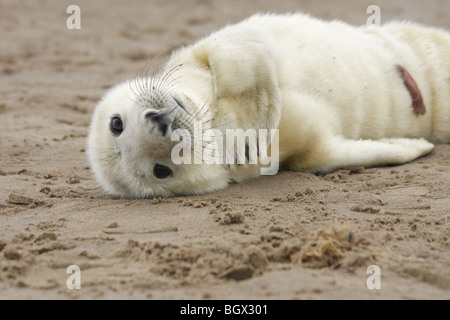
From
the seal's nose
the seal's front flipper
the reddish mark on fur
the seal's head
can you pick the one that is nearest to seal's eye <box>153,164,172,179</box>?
the seal's head

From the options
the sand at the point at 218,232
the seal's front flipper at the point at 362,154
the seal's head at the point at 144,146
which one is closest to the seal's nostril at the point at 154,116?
the seal's head at the point at 144,146

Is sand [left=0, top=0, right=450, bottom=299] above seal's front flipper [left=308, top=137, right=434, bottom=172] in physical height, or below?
below

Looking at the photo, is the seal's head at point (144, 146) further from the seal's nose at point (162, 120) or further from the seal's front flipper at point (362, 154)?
the seal's front flipper at point (362, 154)

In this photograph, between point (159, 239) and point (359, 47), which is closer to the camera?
point (159, 239)

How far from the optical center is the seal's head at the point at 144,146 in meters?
3.74

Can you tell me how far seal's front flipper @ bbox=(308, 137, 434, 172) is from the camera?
14.5 ft

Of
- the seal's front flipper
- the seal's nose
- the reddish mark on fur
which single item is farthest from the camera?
the reddish mark on fur

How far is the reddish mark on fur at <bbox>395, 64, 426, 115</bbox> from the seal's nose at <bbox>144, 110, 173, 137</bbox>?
1952 millimetres

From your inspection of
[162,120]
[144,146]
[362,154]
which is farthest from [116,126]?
[362,154]

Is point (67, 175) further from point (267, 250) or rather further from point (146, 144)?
point (267, 250)

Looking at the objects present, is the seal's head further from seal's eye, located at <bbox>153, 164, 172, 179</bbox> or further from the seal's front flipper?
the seal's front flipper

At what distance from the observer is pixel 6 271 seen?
304 centimetres

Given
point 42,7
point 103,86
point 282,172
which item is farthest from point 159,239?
point 42,7

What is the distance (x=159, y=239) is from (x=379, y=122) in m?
2.04
